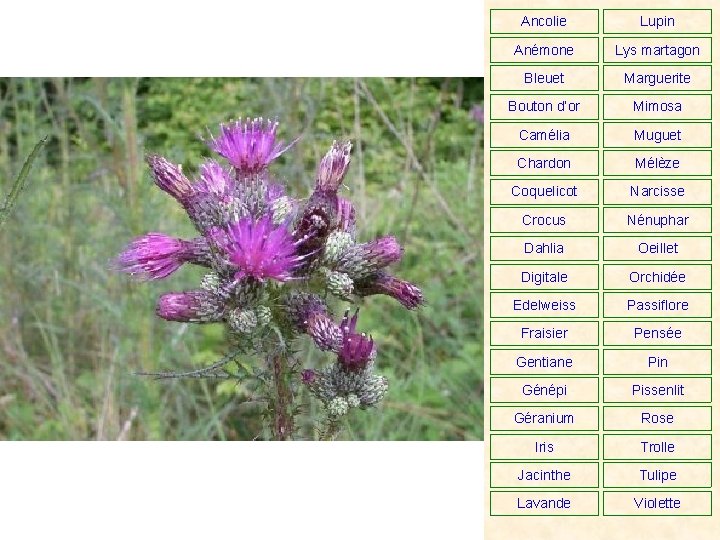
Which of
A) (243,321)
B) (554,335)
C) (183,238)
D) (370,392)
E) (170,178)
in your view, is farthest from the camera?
(183,238)

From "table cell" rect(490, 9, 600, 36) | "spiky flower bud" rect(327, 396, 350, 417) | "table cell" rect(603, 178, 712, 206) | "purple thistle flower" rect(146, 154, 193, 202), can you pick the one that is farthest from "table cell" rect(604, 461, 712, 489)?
"purple thistle flower" rect(146, 154, 193, 202)

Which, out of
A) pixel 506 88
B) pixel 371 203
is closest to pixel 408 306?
pixel 506 88

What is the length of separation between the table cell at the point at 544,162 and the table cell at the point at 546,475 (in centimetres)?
70

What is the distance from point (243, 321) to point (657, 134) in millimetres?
1120

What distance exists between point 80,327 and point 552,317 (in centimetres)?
195

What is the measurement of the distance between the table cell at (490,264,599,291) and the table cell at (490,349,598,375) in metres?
0.15

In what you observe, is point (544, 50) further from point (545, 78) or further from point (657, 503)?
point (657, 503)

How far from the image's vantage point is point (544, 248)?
2029mm

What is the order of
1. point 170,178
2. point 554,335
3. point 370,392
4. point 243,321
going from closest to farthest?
point 243,321, point 370,392, point 170,178, point 554,335

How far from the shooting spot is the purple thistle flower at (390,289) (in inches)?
70.8

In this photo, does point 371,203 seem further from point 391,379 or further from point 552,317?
point 552,317

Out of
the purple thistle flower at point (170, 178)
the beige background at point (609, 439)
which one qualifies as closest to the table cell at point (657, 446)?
the beige background at point (609, 439)

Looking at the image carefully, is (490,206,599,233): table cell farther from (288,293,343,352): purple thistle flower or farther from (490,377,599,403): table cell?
(288,293,343,352): purple thistle flower

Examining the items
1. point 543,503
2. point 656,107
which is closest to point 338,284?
point 543,503
